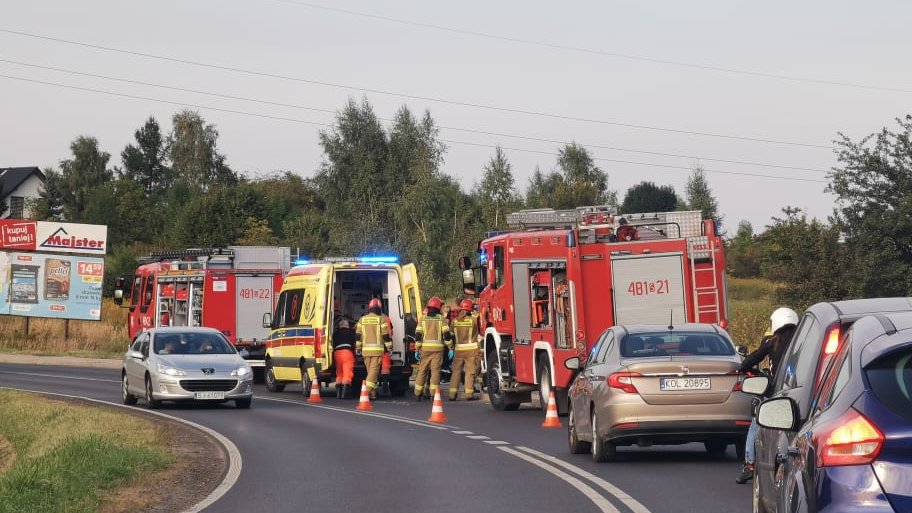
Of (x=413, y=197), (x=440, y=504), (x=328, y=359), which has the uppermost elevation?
(x=413, y=197)

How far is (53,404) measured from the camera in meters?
29.5

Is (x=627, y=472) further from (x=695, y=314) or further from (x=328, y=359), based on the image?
(x=328, y=359)

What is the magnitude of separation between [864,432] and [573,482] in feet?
29.4

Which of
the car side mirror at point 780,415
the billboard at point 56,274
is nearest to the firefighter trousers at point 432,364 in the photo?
the car side mirror at point 780,415

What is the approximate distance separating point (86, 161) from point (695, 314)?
397ft

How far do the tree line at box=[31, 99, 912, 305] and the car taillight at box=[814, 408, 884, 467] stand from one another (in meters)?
28.9

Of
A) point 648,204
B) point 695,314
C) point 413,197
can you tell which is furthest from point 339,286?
point 648,204

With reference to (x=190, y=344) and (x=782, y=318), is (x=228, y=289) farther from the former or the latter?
(x=782, y=318)

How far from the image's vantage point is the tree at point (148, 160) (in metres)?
144

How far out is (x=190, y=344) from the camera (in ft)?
92.9

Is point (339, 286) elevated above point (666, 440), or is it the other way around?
point (339, 286)

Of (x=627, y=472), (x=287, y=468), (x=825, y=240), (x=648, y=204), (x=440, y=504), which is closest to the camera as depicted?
(x=440, y=504)

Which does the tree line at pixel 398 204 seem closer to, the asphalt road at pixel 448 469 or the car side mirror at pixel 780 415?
the asphalt road at pixel 448 469

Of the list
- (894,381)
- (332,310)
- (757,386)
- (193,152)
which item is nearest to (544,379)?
(332,310)
